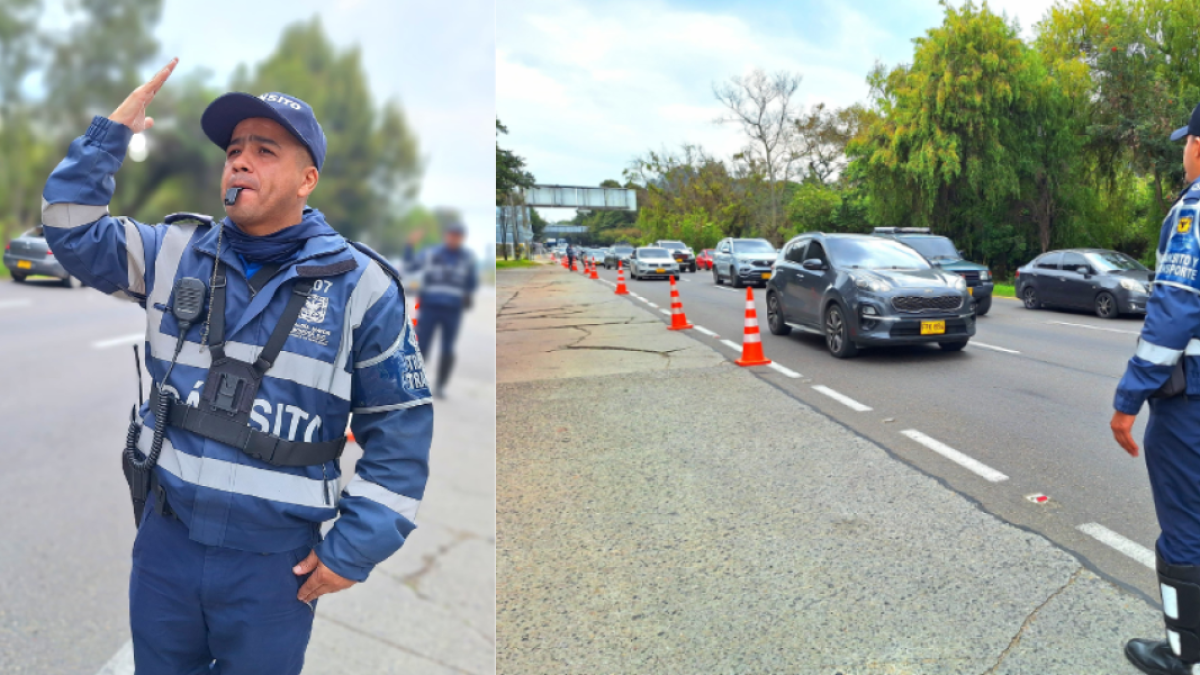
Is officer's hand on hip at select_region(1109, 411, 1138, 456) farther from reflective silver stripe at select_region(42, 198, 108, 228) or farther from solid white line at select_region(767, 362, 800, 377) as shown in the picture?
solid white line at select_region(767, 362, 800, 377)

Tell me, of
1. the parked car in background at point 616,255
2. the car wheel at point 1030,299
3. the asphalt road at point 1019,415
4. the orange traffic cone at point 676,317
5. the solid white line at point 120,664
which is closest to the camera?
the solid white line at point 120,664

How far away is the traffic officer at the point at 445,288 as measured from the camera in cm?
91

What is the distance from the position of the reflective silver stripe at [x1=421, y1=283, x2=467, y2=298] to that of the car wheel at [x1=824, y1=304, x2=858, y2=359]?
925cm

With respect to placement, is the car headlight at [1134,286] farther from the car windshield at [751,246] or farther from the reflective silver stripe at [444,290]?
the reflective silver stripe at [444,290]

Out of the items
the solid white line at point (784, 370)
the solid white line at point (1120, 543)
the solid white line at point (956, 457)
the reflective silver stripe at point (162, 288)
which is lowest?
the solid white line at point (784, 370)

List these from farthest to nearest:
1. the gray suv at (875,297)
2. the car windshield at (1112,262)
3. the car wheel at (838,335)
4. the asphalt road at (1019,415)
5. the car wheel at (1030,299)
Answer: the car wheel at (1030,299) < the car windshield at (1112,262) < the car wheel at (838,335) < the gray suv at (875,297) < the asphalt road at (1019,415)

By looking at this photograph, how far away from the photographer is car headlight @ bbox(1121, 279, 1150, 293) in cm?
1357

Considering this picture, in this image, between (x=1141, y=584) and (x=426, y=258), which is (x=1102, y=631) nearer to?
(x=1141, y=584)

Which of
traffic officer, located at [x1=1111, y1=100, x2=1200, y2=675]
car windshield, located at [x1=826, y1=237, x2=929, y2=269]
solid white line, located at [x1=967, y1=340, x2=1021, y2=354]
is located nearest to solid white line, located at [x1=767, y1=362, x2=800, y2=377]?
car windshield, located at [x1=826, y1=237, x2=929, y2=269]

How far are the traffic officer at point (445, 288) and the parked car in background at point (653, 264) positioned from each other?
31060 millimetres

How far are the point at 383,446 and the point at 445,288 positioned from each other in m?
0.80

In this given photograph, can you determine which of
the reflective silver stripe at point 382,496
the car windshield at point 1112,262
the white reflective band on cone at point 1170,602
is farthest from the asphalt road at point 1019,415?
the reflective silver stripe at point 382,496

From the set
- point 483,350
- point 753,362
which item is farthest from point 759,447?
point 483,350

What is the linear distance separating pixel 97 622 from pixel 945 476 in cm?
464
